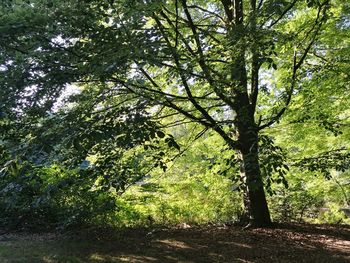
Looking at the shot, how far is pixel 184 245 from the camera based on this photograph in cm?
666

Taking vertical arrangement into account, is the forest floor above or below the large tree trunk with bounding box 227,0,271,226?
below

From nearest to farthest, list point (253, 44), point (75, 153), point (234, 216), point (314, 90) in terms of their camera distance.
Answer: point (253, 44) → point (75, 153) → point (314, 90) → point (234, 216)

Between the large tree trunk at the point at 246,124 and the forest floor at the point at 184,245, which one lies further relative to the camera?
the forest floor at the point at 184,245

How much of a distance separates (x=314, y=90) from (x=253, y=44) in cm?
389

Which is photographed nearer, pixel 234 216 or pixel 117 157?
pixel 117 157

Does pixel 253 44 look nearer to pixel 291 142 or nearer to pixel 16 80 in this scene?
pixel 16 80

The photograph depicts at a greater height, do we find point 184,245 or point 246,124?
point 246,124

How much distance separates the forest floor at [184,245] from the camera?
5977 mm

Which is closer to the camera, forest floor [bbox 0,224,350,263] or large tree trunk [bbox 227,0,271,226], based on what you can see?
large tree trunk [bbox 227,0,271,226]

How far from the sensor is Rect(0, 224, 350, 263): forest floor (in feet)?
19.6

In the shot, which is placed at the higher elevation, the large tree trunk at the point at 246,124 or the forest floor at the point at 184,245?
the large tree trunk at the point at 246,124

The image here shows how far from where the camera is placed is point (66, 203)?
8.47 meters

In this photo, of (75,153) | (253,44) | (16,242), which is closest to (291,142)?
(253,44)

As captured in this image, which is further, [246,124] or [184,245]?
[184,245]
